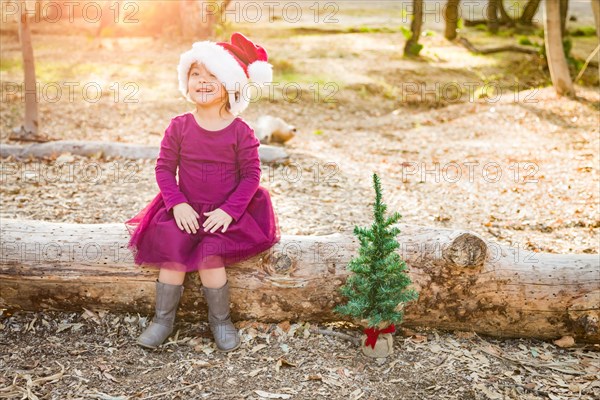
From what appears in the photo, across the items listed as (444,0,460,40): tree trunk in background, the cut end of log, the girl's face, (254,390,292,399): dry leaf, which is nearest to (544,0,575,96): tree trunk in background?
(444,0,460,40): tree trunk in background

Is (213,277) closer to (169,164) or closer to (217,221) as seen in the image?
(217,221)

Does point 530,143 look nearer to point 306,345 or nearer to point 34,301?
point 306,345

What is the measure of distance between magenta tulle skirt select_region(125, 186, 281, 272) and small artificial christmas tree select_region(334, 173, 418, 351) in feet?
1.87

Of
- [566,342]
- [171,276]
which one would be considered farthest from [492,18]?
[171,276]

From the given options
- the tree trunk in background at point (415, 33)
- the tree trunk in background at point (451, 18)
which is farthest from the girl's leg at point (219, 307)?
the tree trunk in background at point (451, 18)

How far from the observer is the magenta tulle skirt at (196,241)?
3293 mm

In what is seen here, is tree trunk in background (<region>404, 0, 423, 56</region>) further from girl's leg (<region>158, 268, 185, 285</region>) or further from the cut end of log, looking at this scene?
girl's leg (<region>158, 268, 185, 285</region>)

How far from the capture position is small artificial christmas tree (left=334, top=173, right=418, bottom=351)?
3197mm

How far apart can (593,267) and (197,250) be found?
2.27 meters

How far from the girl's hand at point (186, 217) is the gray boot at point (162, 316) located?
0.33m

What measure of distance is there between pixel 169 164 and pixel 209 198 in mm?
304

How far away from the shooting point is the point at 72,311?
3.65m

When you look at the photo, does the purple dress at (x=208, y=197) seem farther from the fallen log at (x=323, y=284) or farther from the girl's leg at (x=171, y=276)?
the fallen log at (x=323, y=284)

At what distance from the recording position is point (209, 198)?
3.47 metres
